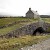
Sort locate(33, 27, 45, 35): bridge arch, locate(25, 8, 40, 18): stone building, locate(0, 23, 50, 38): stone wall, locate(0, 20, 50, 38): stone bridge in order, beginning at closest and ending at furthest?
locate(0, 23, 50, 38): stone wall
locate(0, 20, 50, 38): stone bridge
locate(33, 27, 45, 35): bridge arch
locate(25, 8, 40, 18): stone building

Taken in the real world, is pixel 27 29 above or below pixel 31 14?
below

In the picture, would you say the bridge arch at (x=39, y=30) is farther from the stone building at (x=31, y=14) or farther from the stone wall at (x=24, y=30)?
the stone building at (x=31, y=14)

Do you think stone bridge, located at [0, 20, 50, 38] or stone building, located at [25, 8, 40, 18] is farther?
stone building, located at [25, 8, 40, 18]

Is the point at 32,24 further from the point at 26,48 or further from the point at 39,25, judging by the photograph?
the point at 26,48

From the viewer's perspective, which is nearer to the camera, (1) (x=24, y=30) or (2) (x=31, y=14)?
(1) (x=24, y=30)

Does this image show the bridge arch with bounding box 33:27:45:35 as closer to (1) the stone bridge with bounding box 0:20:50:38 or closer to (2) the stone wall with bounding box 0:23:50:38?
(1) the stone bridge with bounding box 0:20:50:38

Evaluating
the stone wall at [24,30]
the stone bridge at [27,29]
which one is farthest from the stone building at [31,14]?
the stone wall at [24,30]

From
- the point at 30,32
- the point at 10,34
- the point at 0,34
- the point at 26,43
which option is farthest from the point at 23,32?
the point at 26,43

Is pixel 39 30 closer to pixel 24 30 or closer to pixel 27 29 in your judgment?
pixel 27 29

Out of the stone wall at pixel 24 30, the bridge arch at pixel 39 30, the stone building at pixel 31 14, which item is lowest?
the bridge arch at pixel 39 30

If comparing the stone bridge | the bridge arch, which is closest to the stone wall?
the stone bridge

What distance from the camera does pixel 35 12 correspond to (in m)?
99.0

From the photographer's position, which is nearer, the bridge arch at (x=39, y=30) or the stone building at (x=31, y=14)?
the bridge arch at (x=39, y=30)

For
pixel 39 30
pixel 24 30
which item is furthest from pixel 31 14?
pixel 24 30
